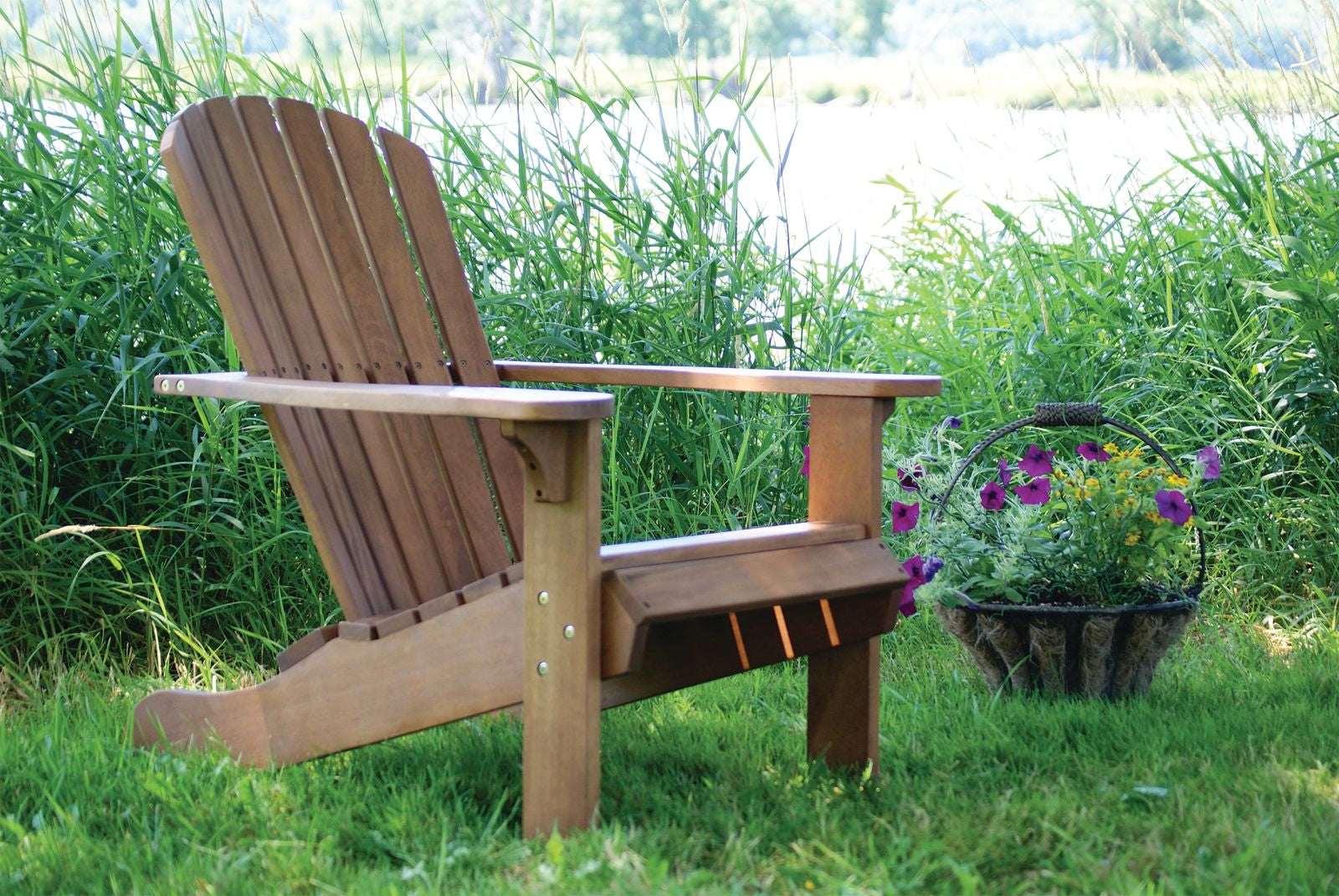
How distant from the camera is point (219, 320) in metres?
2.77

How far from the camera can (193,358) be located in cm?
278

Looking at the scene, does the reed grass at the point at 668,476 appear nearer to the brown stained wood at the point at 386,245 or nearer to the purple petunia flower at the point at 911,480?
the purple petunia flower at the point at 911,480

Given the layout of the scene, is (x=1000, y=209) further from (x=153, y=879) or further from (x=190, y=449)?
(x=153, y=879)

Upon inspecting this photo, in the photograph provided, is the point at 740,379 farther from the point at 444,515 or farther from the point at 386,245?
the point at 386,245

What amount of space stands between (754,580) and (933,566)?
0.82 metres

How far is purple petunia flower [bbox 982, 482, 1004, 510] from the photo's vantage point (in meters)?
2.52

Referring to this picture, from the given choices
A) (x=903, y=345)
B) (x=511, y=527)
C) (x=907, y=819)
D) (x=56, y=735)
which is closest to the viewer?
(x=907, y=819)

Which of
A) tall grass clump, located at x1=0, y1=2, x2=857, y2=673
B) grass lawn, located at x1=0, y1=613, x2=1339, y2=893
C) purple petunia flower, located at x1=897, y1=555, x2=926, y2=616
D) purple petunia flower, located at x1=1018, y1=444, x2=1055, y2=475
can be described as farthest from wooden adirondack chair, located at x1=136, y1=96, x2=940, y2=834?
purple petunia flower, located at x1=1018, y1=444, x2=1055, y2=475

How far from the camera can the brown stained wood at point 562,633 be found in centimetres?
163

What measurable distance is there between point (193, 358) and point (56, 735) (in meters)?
0.94

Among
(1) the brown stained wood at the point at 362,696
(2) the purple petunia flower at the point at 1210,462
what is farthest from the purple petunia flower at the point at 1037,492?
(1) the brown stained wood at the point at 362,696

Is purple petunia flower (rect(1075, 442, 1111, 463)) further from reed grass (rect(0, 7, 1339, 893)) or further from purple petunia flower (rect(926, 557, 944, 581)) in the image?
reed grass (rect(0, 7, 1339, 893))

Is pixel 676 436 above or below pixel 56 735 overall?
above

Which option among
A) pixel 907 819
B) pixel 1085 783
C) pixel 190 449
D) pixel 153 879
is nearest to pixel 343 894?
pixel 153 879
